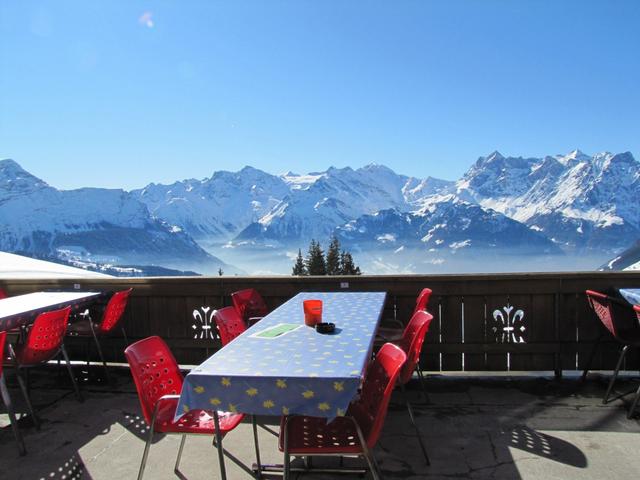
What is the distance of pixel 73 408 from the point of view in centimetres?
420

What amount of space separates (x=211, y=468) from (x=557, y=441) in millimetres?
2151

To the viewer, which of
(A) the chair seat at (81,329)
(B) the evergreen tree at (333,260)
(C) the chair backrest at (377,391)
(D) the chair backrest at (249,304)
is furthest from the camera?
(B) the evergreen tree at (333,260)

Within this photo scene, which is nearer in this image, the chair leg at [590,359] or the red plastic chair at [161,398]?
the red plastic chair at [161,398]

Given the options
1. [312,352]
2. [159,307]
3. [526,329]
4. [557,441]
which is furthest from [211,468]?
[526,329]

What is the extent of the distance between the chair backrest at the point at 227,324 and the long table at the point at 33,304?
5.19ft

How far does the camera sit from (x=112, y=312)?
15.8 feet

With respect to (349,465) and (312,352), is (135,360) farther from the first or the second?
(349,465)

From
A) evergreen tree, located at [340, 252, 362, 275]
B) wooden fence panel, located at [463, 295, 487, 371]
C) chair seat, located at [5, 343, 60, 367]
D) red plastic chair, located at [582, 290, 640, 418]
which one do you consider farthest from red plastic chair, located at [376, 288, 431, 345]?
evergreen tree, located at [340, 252, 362, 275]

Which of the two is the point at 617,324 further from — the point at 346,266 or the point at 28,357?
the point at 346,266

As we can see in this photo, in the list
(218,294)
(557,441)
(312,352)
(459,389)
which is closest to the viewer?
(312,352)

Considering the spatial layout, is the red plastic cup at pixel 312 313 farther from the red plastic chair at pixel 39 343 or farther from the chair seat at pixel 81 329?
the chair seat at pixel 81 329

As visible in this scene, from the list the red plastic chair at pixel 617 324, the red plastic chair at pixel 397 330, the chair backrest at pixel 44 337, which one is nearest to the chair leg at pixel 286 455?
the red plastic chair at pixel 397 330

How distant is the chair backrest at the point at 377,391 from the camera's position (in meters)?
2.29

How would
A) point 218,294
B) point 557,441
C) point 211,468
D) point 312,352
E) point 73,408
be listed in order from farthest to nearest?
point 218,294
point 73,408
point 557,441
point 211,468
point 312,352
